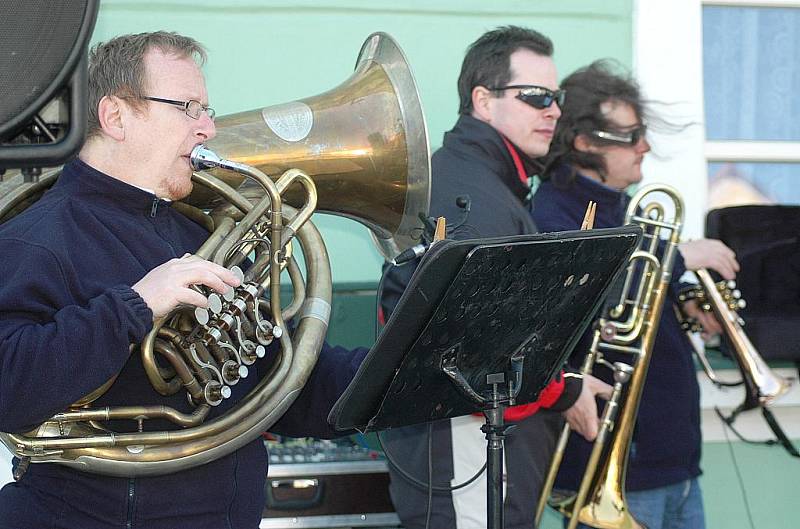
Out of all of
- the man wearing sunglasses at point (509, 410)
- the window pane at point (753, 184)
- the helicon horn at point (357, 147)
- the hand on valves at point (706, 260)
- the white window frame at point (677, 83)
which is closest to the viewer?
the helicon horn at point (357, 147)

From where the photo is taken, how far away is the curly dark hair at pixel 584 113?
360cm

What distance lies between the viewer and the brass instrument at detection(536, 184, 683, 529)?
3.27 m

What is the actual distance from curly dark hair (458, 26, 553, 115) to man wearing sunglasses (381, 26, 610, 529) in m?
0.01

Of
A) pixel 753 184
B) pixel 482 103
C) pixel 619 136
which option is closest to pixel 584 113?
pixel 619 136

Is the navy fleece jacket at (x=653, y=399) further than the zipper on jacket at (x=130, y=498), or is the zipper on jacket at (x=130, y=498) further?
the navy fleece jacket at (x=653, y=399)

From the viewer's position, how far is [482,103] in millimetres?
3398

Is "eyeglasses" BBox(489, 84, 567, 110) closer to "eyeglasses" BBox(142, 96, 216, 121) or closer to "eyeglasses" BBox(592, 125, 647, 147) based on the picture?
"eyeglasses" BBox(592, 125, 647, 147)

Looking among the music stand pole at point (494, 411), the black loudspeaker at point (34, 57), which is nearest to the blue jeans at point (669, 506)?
the music stand pole at point (494, 411)

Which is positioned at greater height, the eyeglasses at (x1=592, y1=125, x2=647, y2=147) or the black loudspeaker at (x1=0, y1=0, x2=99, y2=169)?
the black loudspeaker at (x1=0, y1=0, x2=99, y2=169)

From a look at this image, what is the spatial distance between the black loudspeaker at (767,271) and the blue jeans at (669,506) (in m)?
0.72

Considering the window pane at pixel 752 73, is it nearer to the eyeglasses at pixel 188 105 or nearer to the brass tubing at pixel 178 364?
the eyeglasses at pixel 188 105

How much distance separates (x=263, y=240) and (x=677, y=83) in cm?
242

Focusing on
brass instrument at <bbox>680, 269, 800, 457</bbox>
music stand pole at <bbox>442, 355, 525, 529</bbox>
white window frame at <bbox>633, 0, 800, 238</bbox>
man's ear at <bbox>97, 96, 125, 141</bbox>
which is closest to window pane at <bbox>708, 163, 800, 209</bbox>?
white window frame at <bbox>633, 0, 800, 238</bbox>

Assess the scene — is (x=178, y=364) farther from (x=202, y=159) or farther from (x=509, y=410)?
(x=509, y=410)
